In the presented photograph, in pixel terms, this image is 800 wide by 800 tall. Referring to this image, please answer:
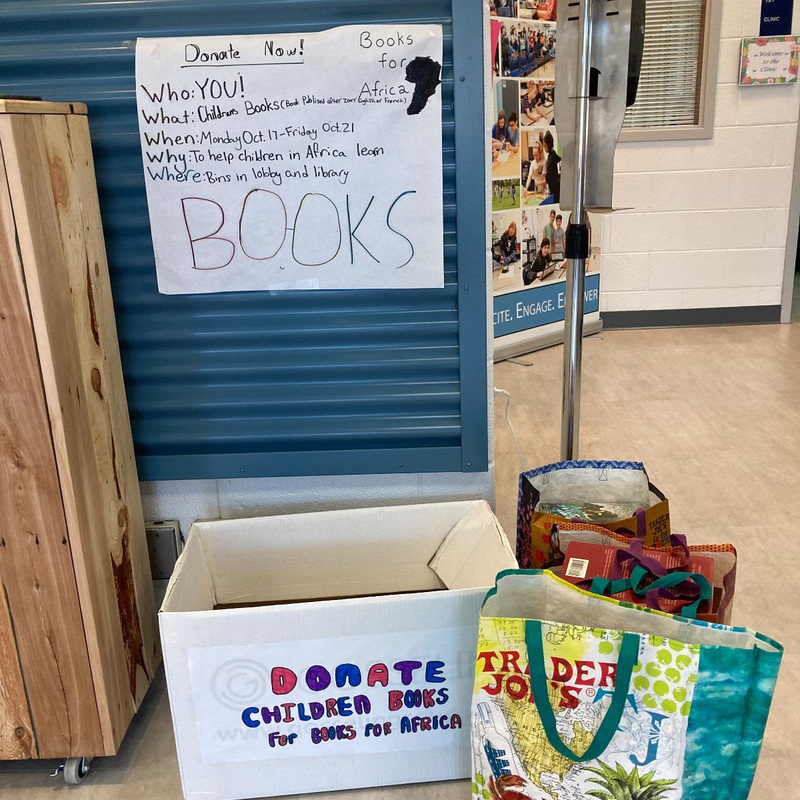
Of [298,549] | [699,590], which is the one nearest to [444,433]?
[298,549]

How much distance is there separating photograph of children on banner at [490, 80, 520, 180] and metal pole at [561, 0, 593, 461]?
1945 millimetres

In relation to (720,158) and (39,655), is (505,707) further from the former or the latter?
(720,158)

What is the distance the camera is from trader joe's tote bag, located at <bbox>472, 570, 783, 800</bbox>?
43.4 inches

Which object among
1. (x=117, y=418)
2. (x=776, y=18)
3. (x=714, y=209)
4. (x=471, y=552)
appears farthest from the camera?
(x=714, y=209)

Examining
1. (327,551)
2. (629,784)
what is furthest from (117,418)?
(629,784)

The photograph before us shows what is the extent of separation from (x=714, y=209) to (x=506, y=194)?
1.29 meters

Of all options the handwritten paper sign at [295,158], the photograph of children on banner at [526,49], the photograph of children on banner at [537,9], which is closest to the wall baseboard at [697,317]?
the photograph of children on banner at [526,49]

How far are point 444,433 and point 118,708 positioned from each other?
0.79 meters

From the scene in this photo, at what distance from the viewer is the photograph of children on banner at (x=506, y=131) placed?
11.8ft

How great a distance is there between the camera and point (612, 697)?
1126mm

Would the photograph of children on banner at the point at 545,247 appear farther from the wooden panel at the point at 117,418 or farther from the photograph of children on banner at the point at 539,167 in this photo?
the wooden panel at the point at 117,418

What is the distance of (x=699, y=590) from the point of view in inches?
52.7

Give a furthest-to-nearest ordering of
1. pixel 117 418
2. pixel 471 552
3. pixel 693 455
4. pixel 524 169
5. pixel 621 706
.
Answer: pixel 524 169, pixel 693 455, pixel 471 552, pixel 117 418, pixel 621 706

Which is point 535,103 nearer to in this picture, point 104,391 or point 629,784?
point 104,391
